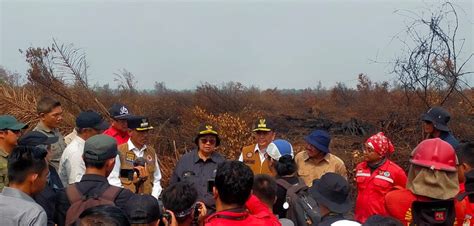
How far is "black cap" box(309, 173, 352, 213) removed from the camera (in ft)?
9.84

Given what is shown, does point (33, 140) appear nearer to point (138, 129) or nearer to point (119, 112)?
point (138, 129)

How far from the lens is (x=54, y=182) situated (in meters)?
3.94

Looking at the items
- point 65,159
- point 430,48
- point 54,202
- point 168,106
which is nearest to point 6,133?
point 65,159

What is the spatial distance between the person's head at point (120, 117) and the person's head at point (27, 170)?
218 centimetres

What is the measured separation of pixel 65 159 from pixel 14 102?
24.3ft

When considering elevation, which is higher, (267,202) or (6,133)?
(6,133)

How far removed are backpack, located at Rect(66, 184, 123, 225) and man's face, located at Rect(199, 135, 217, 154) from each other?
176 cm

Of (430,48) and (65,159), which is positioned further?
(430,48)

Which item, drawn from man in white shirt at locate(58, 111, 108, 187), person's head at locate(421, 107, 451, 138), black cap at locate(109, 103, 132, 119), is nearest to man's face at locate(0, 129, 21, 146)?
man in white shirt at locate(58, 111, 108, 187)

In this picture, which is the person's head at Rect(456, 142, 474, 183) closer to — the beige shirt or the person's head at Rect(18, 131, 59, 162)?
the beige shirt

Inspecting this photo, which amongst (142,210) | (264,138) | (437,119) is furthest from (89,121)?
(437,119)

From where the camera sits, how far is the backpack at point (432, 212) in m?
2.55

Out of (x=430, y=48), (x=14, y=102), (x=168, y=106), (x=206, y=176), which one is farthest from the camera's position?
(x=168, y=106)

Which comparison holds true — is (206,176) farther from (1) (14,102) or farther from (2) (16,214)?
(1) (14,102)
